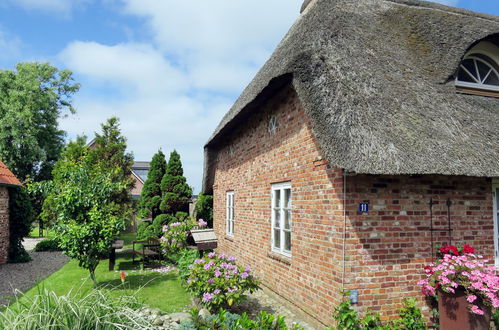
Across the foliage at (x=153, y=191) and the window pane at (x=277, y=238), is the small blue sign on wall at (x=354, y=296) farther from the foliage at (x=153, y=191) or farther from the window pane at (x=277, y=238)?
the foliage at (x=153, y=191)

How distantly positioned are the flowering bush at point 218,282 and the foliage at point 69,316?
1.79 meters

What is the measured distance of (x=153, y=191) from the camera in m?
14.8

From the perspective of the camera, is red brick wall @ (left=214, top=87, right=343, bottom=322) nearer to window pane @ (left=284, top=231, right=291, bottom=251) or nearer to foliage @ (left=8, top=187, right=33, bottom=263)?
window pane @ (left=284, top=231, right=291, bottom=251)

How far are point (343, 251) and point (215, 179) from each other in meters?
8.97

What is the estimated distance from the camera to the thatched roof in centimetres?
432

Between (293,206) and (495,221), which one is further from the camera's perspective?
(293,206)

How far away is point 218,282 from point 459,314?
333 cm

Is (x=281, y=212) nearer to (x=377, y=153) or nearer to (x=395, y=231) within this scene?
(x=395, y=231)

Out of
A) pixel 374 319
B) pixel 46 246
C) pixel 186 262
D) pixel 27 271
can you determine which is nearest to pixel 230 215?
pixel 186 262

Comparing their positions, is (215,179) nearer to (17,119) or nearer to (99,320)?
(99,320)

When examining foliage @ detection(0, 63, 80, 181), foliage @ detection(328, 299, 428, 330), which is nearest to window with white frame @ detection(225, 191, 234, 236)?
foliage @ detection(328, 299, 428, 330)

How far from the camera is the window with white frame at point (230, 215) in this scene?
10.5 metres

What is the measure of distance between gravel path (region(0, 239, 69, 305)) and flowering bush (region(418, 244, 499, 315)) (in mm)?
8716

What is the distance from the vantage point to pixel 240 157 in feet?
31.8
